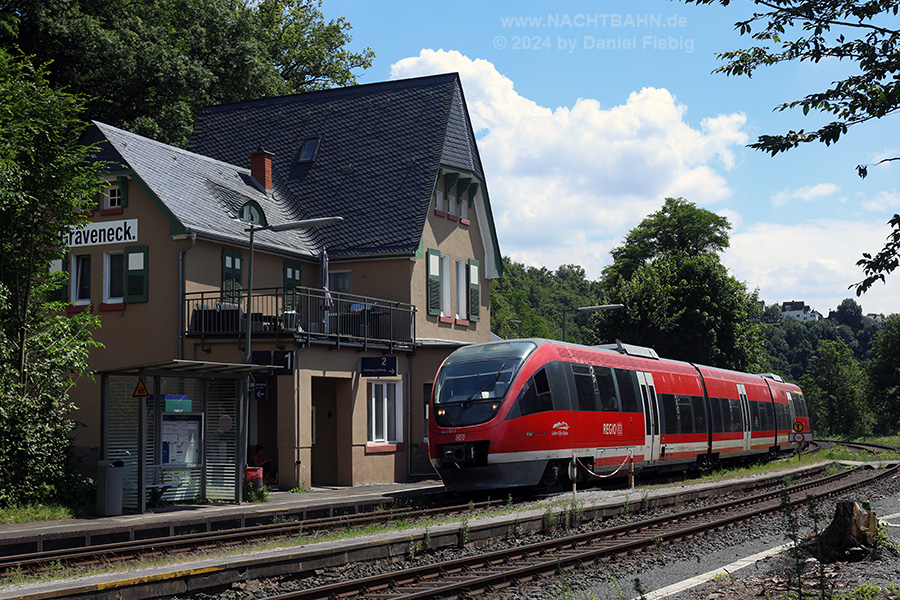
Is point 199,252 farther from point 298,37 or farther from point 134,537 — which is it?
point 298,37

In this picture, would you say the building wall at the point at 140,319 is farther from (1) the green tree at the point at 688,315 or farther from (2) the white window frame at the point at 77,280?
(1) the green tree at the point at 688,315

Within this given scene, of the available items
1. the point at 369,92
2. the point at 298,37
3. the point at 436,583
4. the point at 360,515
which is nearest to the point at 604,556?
the point at 436,583

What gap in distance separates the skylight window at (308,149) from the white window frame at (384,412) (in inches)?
435

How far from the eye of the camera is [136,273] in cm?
2708

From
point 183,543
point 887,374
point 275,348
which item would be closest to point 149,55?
point 275,348

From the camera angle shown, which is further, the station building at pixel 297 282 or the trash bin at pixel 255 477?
the station building at pixel 297 282

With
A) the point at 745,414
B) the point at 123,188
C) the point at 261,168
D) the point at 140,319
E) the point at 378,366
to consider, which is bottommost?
the point at 745,414

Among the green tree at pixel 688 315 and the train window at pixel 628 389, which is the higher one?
the green tree at pixel 688 315

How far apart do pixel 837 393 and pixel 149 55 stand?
72073 millimetres

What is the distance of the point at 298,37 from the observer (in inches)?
2088

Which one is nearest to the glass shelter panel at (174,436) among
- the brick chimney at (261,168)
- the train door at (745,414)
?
the brick chimney at (261,168)

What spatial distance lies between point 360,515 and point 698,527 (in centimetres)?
599

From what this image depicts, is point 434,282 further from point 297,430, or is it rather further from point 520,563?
point 520,563

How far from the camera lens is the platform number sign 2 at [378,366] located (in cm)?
2711
